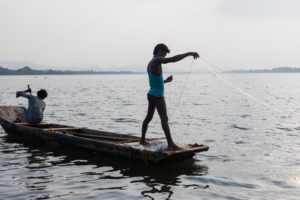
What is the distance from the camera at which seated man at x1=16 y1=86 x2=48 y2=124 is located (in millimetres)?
14883

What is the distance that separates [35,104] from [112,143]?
487 centimetres

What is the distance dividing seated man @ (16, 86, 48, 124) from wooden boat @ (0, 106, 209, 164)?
0.26 meters

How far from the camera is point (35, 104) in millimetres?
15109

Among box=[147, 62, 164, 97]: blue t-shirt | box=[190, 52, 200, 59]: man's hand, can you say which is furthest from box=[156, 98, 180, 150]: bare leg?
box=[190, 52, 200, 59]: man's hand

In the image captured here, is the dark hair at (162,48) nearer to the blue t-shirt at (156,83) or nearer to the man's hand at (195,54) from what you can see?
the blue t-shirt at (156,83)

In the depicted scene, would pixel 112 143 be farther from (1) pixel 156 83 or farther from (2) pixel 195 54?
(2) pixel 195 54

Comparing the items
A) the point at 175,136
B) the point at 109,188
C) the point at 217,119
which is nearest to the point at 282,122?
the point at 217,119

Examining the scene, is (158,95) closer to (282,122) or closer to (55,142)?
(55,142)

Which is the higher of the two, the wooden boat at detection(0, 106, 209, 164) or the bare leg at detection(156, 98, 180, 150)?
the bare leg at detection(156, 98, 180, 150)

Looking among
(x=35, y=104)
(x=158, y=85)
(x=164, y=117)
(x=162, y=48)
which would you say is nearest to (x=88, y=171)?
(x=164, y=117)

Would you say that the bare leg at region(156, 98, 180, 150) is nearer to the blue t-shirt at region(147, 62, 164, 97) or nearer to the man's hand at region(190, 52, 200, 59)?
the blue t-shirt at region(147, 62, 164, 97)

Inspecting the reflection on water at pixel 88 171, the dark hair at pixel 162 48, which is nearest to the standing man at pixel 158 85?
the dark hair at pixel 162 48

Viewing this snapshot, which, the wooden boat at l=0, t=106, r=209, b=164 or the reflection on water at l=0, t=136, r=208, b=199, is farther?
the wooden boat at l=0, t=106, r=209, b=164

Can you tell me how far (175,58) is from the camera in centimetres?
957
